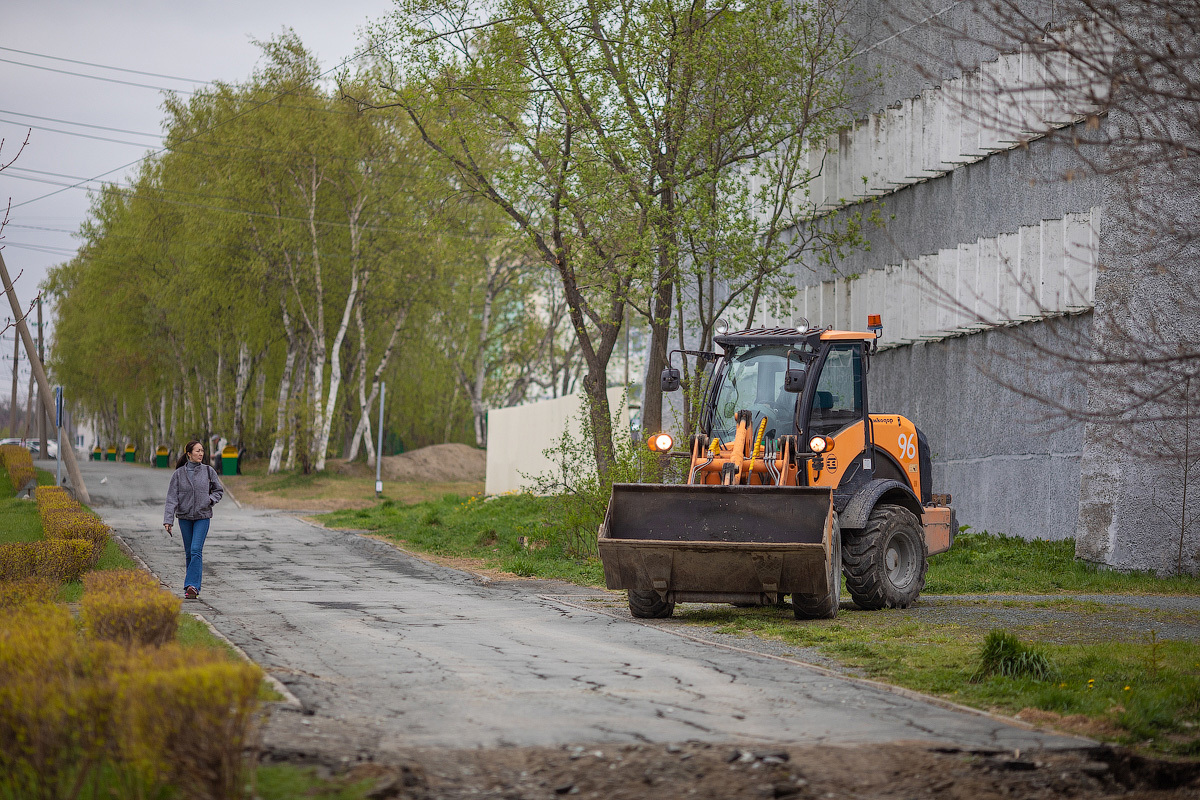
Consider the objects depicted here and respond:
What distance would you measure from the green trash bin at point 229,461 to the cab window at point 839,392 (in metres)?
39.9

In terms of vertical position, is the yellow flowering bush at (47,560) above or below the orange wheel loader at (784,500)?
below

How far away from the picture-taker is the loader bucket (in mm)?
11812

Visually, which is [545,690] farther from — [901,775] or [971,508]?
[971,508]

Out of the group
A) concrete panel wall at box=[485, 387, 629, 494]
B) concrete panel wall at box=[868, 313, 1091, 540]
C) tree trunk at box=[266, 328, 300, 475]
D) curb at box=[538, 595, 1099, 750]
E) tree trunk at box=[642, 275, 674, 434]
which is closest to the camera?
curb at box=[538, 595, 1099, 750]

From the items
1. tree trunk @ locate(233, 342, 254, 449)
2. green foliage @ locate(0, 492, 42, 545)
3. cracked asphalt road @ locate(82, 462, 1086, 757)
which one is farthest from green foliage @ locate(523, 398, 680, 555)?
tree trunk @ locate(233, 342, 254, 449)

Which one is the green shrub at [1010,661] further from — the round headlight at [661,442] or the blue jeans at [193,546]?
the blue jeans at [193,546]

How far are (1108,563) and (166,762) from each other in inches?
586

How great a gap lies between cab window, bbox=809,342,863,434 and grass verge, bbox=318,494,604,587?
470 centimetres

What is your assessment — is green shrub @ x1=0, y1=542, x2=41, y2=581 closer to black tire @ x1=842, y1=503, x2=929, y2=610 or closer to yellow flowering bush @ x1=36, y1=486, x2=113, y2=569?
yellow flowering bush @ x1=36, y1=486, x2=113, y2=569

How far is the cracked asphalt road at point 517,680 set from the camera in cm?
680

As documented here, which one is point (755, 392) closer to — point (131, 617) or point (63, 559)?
point (131, 617)

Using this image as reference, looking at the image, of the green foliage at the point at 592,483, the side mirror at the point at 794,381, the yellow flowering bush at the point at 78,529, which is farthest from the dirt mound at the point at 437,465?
the side mirror at the point at 794,381

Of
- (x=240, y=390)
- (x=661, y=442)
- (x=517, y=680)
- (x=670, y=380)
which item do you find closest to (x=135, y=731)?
(x=517, y=680)

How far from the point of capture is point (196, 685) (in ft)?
16.4
